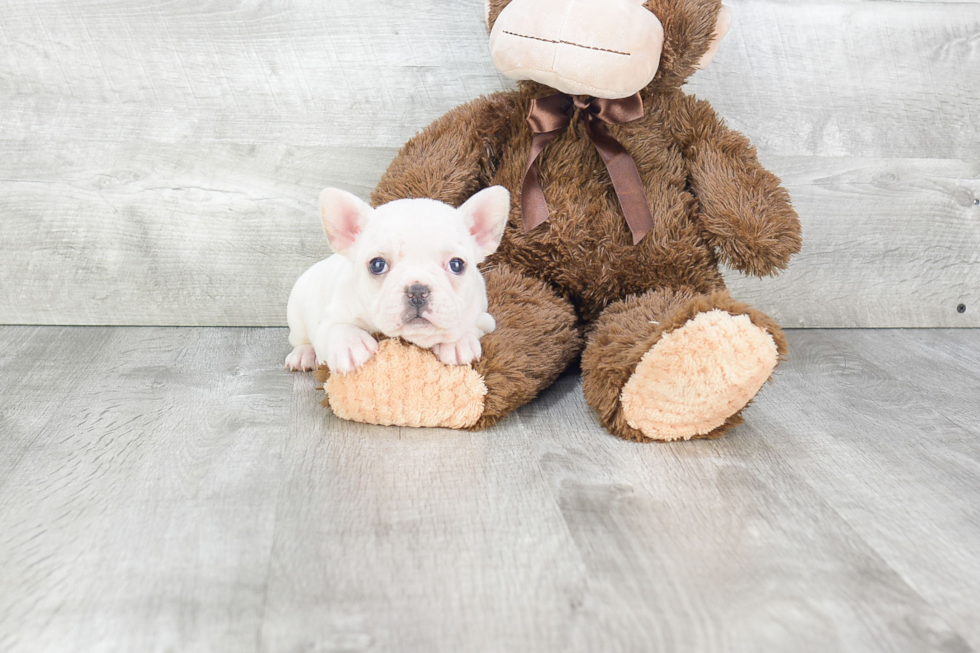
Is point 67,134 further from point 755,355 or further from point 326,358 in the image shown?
point 755,355

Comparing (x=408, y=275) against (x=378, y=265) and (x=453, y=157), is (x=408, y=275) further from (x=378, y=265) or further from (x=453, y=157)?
(x=453, y=157)

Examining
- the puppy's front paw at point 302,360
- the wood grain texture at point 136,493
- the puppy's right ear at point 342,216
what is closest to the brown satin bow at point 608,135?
the puppy's right ear at point 342,216

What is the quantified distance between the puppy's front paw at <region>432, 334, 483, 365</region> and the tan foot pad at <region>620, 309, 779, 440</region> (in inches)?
8.0

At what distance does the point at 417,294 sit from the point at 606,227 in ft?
1.30

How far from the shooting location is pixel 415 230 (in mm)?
1066

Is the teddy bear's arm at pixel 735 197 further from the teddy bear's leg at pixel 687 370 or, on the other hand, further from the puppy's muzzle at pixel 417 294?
the puppy's muzzle at pixel 417 294

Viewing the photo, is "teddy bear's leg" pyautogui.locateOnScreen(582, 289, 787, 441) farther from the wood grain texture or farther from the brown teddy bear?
the wood grain texture

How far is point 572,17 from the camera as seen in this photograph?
1.14m

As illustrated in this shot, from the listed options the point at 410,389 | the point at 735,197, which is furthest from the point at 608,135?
the point at 410,389

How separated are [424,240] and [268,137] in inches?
26.1

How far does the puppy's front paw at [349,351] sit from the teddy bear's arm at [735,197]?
0.54 metres

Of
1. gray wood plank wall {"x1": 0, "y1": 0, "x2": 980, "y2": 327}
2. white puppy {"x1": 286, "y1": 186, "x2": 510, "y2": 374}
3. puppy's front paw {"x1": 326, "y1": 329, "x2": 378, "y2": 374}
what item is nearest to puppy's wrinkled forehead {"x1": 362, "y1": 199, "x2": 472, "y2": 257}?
white puppy {"x1": 286, "y1": 186, "x2": 510, "y2": 374}

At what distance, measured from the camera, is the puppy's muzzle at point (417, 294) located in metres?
1.02

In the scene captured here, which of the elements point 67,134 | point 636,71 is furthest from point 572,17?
point 67,134
